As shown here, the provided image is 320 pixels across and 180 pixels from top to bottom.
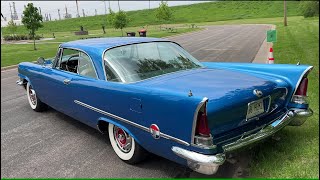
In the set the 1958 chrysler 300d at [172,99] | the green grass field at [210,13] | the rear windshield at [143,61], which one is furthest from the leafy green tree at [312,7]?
the green grass field at [210,13]

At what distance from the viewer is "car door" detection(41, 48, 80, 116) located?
192 inches

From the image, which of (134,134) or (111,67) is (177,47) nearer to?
(111,67)

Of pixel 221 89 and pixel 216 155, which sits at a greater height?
pixel 221 89

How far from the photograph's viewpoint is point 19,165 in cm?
416

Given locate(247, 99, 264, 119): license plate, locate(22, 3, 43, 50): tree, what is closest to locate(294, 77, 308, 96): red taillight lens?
locate(247, 99, 264, 119): license plate

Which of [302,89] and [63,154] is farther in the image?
[63,154]

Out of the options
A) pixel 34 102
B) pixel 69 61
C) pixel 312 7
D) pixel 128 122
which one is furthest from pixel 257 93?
pixel 312 7

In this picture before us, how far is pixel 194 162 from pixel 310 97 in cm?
375

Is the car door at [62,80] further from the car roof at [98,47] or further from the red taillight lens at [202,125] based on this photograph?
the red taillight lens at [202,125]

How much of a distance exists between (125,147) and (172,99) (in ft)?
3.84

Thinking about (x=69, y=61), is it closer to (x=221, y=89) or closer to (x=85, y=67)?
(x=85, y=67)

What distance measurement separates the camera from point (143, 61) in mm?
4258

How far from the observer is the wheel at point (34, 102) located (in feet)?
20.7

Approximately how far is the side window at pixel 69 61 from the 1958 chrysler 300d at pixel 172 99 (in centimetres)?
2
